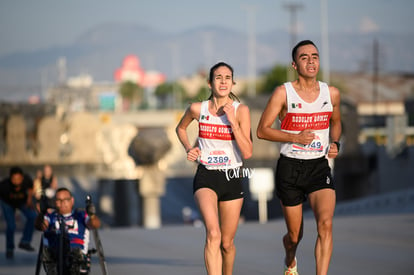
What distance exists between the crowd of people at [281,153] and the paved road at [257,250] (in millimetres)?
2767

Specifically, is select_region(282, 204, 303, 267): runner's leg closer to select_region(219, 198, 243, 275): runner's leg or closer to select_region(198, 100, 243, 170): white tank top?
select_region(219, 198, 243, 275): runner's leg

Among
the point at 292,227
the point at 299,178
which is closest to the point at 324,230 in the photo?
the point at 292,227

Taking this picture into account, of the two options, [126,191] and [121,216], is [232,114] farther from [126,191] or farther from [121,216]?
[126,191]

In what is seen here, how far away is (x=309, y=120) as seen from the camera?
8.69 metres

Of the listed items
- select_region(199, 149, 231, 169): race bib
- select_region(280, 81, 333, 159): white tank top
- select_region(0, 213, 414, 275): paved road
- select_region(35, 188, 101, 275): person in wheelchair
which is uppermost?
select_region(280, 81, 333, 159): white tank top

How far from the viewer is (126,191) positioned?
5916 centimetres

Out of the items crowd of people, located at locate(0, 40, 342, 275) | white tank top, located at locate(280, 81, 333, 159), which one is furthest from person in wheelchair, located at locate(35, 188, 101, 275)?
white tank top, located at locate(280, 81, 333, 159)

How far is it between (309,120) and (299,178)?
0.53m

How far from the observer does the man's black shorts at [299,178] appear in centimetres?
879

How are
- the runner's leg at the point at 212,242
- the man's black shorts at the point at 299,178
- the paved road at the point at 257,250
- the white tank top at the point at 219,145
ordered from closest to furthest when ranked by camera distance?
1. the runner's leg at the point at 212,242
2. the man's black shorts at the point at 299,178
3. the white tank top at the point at 219,145
4. the paved road at the point at 257,250

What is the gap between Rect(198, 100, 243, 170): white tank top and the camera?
890 cm

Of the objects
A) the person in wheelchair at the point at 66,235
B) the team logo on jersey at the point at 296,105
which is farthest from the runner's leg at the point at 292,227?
the person in wheelchair at the point at 66,235

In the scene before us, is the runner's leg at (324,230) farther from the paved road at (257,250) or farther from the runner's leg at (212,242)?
the paved road at (257,250)

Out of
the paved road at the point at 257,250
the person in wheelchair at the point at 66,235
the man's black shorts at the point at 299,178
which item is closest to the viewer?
the man's black shorts at the point at 299,178
